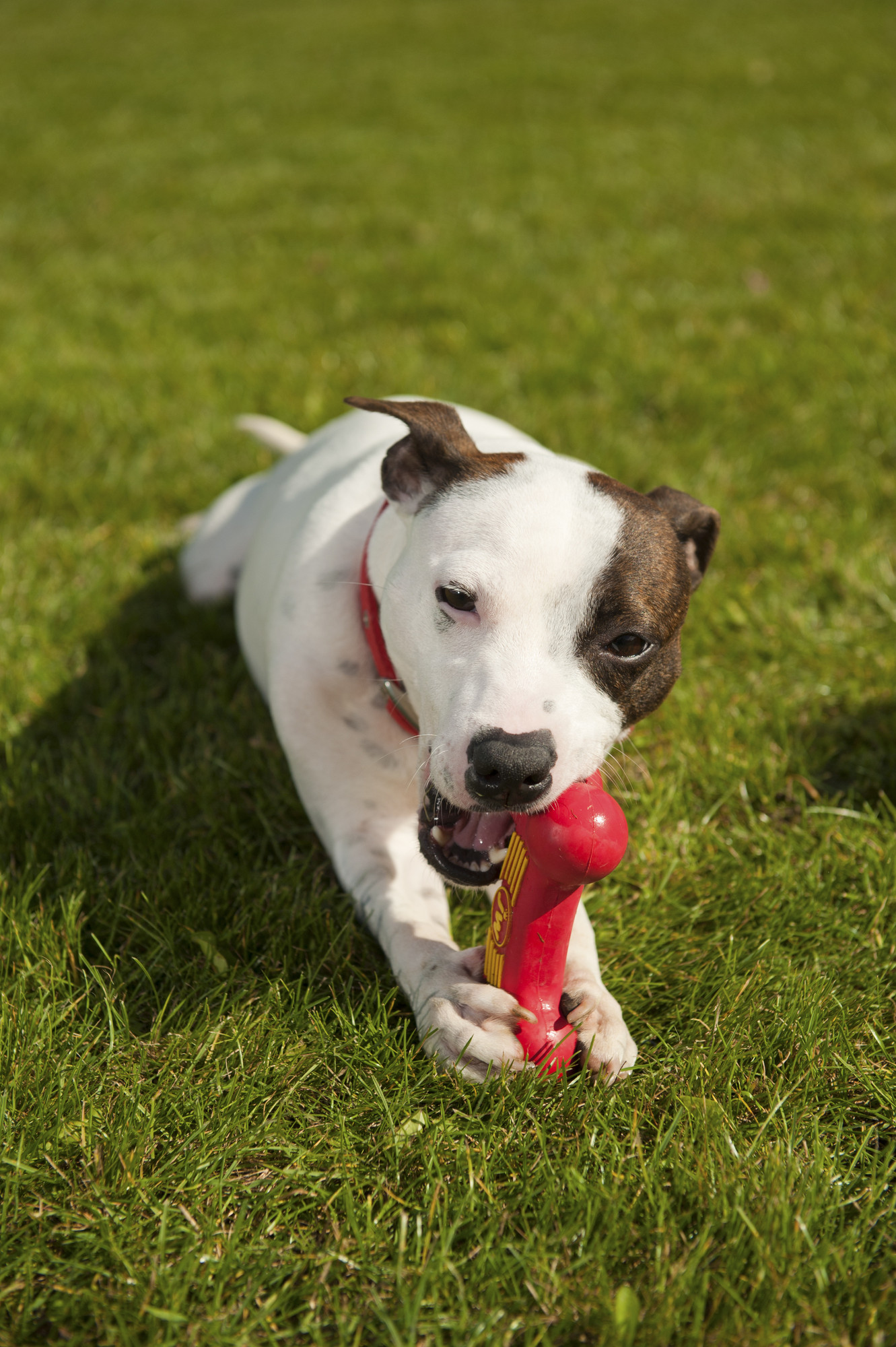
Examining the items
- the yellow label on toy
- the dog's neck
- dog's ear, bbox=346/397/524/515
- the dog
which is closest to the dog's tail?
the dog

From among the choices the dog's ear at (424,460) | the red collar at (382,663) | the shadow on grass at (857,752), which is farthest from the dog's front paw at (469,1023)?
the shadow on grass at (857,752)

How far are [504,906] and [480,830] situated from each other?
0.20m

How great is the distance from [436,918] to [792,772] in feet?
4.17

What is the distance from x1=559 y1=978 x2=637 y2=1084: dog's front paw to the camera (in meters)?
2.19

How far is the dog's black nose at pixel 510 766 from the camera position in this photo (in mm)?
2033

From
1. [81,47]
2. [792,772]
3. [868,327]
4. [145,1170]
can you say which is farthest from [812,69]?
[145,1170]

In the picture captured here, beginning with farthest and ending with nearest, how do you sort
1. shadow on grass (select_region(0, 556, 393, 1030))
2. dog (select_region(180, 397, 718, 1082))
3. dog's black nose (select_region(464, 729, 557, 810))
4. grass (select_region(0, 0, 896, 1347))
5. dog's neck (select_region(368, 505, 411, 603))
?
dog's neck (select_region(368, 505, 411, 603)), shadow on grass (select_region(0, 556, 393, 1030)), dog (select_region(180, 397, 718, 1082)), dog's black nose (select_region(464, 729, 557, 810)), grass (select_region(0, 0, 896, 1347))

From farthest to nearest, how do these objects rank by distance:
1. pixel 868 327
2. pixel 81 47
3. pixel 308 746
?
pixel 81 47, pixel 868 327, pixel 308 746

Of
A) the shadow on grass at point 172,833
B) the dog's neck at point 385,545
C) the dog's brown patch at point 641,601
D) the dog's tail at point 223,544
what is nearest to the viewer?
the dog's brown patch at point 641,601

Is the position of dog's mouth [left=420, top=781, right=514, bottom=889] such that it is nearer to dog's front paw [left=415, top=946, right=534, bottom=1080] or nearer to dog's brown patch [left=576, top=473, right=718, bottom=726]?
dog's front paw [left=415, top=946, right=534, bottom=1080]

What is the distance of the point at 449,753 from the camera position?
2102 mm

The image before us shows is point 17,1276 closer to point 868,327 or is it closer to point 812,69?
point 868,327

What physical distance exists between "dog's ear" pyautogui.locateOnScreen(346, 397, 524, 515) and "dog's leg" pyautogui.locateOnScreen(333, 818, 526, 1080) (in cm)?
86

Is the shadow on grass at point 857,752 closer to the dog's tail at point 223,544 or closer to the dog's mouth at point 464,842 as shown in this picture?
the dog's mouth at point 464,842
